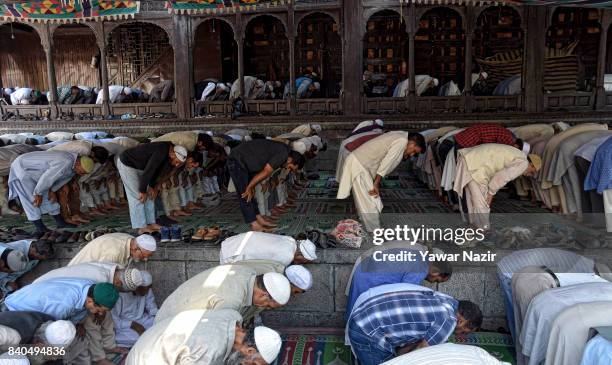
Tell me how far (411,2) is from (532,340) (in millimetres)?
8883

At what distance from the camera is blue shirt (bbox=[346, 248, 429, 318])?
385 centimetres

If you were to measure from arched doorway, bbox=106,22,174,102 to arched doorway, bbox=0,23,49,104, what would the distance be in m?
2.52

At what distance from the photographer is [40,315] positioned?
3334 mm

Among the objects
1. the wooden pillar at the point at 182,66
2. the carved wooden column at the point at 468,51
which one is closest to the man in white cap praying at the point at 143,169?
the wooden pillar at the point at 182,66

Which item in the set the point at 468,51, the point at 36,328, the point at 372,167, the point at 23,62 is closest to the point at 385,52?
the point at 468,51

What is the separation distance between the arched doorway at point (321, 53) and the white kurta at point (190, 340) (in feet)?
37.8

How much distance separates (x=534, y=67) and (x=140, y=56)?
11.2 metres

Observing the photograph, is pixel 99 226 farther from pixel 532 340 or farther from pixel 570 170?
pixel 570 170

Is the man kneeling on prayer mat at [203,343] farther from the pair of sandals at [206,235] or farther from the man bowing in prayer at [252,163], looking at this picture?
the man bowing in prayer at [252,163]

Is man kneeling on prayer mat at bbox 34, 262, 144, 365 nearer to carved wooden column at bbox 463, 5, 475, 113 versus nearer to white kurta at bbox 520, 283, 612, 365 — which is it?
white kurta at bbox 520, 283, 612, 365

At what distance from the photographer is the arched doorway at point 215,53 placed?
47.3 ft

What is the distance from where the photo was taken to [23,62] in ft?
52.2

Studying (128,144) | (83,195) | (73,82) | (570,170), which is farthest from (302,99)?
(73,82)

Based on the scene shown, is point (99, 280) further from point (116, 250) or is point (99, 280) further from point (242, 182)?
point (242, 182)
